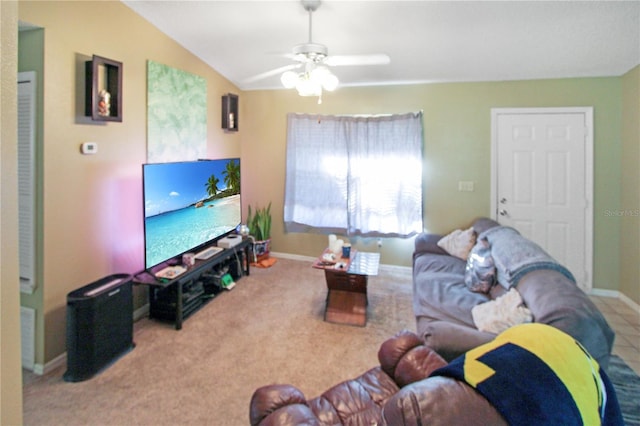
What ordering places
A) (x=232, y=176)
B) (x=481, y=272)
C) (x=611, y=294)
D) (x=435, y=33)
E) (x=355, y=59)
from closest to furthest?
→ (x=355, y=59) < (x=481, y=272) < (x=435, y=33) < (x=611, y=294) < (x=232, y=176)

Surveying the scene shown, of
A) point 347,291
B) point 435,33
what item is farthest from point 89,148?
point 435,33

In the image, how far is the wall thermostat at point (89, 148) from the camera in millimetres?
2666

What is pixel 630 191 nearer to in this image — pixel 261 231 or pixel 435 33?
pixel 435 33

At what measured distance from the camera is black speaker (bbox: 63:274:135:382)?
92.4 inches

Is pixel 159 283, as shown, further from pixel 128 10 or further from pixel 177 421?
pixel 128 10

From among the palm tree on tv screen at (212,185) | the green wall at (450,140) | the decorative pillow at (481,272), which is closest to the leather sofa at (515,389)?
the decorative pillow at (481,272)

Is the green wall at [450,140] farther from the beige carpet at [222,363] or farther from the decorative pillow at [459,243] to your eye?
the beige carpet at [222,363]

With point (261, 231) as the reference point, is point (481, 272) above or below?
below

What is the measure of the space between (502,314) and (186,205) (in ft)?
8.99

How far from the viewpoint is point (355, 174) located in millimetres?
4656

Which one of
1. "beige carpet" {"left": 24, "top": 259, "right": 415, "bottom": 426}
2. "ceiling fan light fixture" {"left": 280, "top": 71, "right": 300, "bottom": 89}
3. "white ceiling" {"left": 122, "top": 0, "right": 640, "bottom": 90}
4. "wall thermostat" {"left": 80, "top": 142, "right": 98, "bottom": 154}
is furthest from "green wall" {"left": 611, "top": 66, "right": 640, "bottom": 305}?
"wall thermostat" {"left": 80, "top": 142, "right": 98, "bottom": 154}

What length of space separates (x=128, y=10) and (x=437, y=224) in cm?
390

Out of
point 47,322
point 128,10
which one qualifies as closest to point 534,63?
point 128,10

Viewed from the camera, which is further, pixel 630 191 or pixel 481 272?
pixel 630 191
